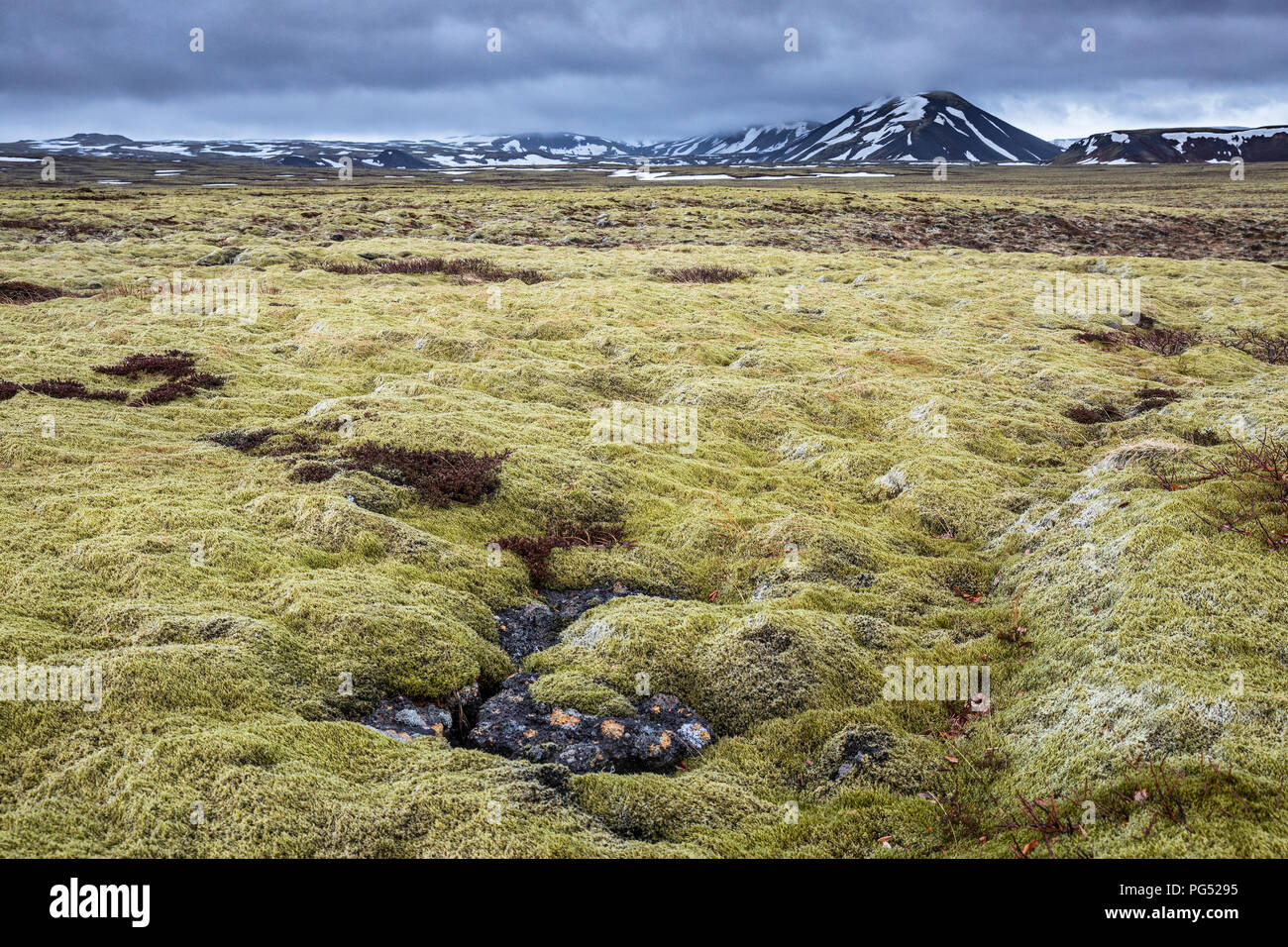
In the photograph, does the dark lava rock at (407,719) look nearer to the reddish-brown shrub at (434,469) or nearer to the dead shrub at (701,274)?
the reddish-brown shrub at (434,469)

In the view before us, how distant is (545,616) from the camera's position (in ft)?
35.0

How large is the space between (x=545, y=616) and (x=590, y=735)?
9.71 ft

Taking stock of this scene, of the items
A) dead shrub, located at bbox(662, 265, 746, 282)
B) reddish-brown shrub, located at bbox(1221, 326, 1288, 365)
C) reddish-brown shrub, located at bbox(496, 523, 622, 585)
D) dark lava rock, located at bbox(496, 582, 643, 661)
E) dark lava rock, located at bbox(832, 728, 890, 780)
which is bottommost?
dark lava rock, located at bbox(832, 728, 890, 780)

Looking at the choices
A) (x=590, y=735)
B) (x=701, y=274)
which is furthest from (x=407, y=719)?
(x=701, y=274)

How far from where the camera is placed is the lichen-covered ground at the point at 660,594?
622 centimetres

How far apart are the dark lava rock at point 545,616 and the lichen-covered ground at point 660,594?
296mm

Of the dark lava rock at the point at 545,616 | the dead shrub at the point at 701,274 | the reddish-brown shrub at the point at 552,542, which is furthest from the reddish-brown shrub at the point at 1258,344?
the dark lava rock at the point at 545,616

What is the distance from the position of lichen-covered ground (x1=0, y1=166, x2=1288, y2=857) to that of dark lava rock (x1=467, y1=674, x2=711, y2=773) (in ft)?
1.17

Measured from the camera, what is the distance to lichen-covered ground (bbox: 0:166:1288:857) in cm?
622

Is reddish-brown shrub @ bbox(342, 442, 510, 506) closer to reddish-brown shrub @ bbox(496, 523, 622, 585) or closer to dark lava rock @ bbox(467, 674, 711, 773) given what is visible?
reddish-brown shrub @ bbox(496, 523, 622, 585)

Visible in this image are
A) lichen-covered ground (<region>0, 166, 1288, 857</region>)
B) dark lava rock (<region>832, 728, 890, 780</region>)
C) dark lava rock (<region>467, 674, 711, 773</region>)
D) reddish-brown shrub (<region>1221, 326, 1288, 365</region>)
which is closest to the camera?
lichen-covered ground (<region>0, 166, 1288, 857</region>)

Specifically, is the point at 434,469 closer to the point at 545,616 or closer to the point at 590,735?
the point at 545,616

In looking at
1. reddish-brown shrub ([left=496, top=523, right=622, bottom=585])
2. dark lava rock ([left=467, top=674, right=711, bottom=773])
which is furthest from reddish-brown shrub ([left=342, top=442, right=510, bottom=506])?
dark lava rock ([left=467, top=674, right=711, bottom=773])
